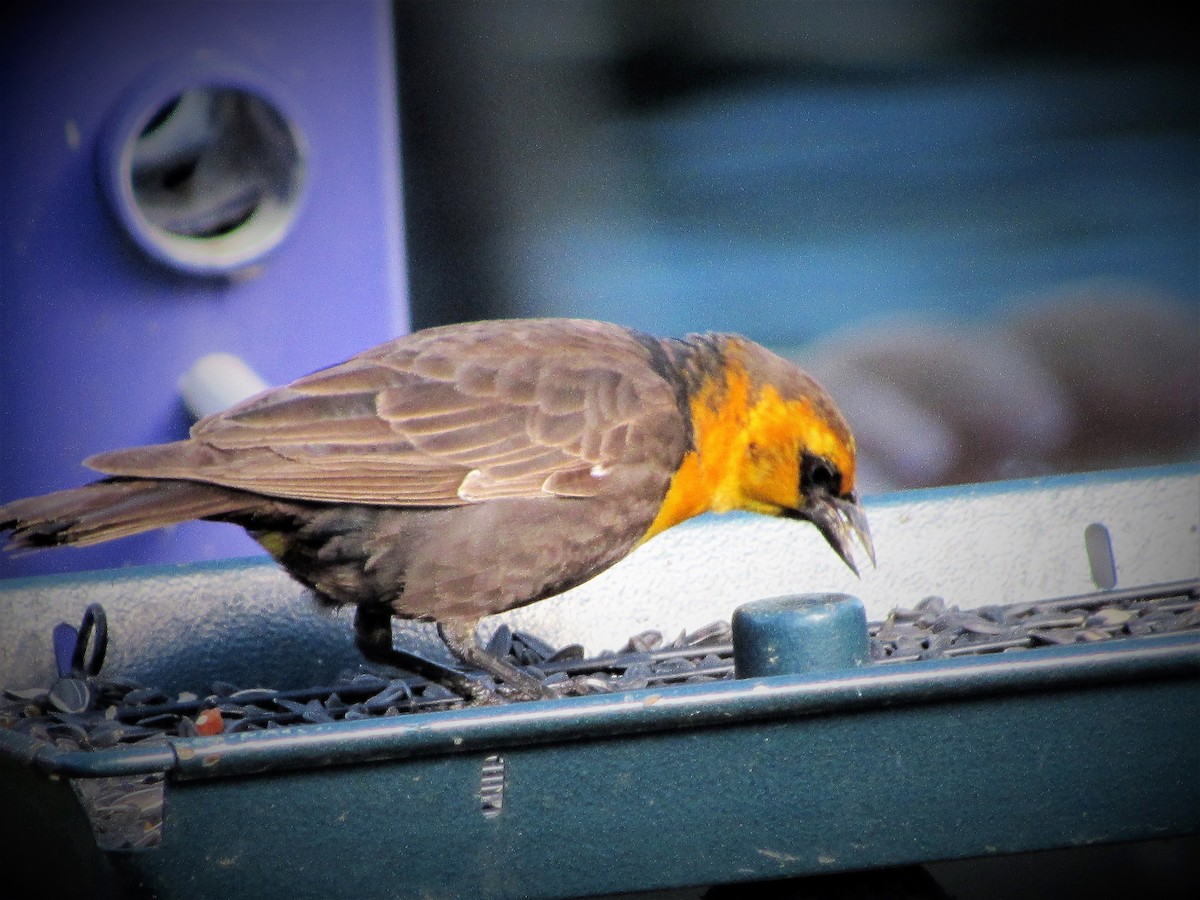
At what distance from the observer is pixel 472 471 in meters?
2.96

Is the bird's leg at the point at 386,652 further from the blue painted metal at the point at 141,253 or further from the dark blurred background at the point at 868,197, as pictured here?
the dark blurred background at the point at 868,197

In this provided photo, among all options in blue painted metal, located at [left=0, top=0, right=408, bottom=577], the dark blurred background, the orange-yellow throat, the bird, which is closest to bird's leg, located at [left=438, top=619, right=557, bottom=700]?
the bird

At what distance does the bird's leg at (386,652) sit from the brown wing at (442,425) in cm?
42

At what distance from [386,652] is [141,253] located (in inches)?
62.2

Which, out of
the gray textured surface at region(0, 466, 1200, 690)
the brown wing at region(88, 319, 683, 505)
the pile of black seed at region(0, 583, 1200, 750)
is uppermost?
the brown wing at region(88, 319, 683, 505)

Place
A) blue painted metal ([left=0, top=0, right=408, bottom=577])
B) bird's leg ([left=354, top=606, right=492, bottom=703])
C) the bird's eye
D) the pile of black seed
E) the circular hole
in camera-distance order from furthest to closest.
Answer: blue painted metal ([left=0, top=0, right=408, bottom=577])
the circular hole
the bird's eye
bird's leg ([left=354, top=606, right=492, bottom=703])
the pile of black seed

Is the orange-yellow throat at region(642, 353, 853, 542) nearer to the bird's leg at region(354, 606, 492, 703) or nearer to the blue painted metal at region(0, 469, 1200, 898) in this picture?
the bird's leg at region(354, 606, 492, 703)

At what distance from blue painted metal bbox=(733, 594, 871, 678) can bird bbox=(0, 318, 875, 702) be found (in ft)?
1.72

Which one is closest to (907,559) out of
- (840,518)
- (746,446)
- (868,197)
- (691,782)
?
(840,518)

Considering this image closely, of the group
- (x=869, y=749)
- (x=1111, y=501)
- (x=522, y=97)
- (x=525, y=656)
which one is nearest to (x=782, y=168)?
(x=522, y=97)

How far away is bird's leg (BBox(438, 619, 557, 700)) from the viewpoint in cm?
302

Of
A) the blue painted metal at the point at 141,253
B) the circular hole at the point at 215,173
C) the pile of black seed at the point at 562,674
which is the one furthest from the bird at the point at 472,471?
the blue painted metal at the point at 141,253

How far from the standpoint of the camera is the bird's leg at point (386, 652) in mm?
3149

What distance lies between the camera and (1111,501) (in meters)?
3.76
